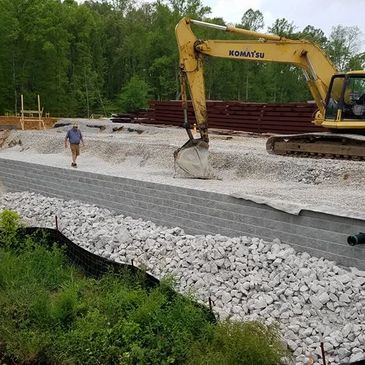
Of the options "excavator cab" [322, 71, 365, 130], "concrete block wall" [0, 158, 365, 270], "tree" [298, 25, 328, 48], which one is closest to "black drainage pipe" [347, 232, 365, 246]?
"concrete block wall" [0, 158, 365, 270]

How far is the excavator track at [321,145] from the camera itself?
1188cm

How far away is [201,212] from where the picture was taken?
9.08 m

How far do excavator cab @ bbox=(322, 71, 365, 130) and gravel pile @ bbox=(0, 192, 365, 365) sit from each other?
5193 millimetres

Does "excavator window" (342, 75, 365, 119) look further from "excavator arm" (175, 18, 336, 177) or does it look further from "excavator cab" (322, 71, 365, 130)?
"excavator arm" (175, 18, 336, 177)

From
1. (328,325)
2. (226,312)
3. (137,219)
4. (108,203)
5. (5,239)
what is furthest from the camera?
(108,203)

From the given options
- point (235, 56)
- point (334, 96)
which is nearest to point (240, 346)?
point (235, 56)

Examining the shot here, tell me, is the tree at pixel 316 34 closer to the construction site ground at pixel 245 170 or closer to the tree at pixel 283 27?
the tree at pixel 283 27

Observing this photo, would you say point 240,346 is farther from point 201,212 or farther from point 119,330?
point 201,212

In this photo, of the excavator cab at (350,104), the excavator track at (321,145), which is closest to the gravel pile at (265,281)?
the excavator track at (321,145)

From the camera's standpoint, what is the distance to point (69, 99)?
4709cm

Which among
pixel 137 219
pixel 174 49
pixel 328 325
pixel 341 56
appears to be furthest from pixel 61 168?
pixel 341 56

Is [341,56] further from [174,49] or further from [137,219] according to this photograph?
[137,219]

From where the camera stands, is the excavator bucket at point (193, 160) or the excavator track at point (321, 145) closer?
the excavator bucket at point (193, 160)

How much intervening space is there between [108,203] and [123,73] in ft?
165
